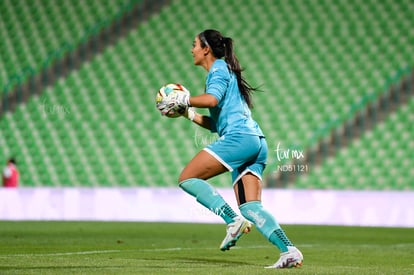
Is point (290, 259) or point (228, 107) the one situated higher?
point (228, 107)

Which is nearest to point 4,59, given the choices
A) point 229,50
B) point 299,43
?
point 299,43

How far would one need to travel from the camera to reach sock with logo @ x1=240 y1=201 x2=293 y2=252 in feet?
23.3

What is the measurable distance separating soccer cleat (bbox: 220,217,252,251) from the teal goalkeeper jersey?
746 millimetres

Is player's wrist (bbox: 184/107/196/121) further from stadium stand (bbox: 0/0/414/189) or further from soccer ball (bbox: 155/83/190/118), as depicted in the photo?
stadium stand (bbox: 0/0/414/189)

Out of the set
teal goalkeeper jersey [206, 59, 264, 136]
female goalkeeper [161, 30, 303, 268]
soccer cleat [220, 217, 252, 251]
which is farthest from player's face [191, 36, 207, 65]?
soccer cleat [220, 217, 252, 251]

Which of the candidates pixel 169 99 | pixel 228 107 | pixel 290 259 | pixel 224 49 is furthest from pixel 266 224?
pixel 224 49

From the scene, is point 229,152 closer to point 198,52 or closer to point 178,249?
point 198,52

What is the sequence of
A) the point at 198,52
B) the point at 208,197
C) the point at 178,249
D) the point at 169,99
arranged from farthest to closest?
the point at 178,249 < the point at 198,52 < the point at 169,99 < the point at 208,197

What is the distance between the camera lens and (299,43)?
72.0 ft

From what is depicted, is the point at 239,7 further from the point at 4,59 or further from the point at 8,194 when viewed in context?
the point at 8,194

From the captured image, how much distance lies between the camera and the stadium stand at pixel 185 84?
65.5 ft

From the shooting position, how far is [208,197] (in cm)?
693

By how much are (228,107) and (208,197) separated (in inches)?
30.4

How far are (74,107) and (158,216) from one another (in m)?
5.51
